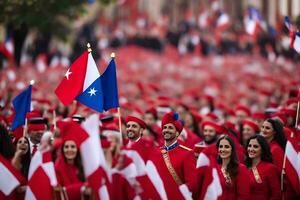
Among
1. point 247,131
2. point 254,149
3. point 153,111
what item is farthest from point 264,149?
point 153,111

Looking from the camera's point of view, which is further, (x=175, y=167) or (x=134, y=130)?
(x=134, y=130)

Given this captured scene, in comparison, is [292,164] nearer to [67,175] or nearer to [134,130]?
[134,130]

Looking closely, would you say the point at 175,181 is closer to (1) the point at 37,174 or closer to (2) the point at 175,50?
(1) the point at 37,174

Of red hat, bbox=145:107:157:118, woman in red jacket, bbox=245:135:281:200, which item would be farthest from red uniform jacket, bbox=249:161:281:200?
red hat, bbox=145:107:157:118

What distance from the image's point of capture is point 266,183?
568 inches

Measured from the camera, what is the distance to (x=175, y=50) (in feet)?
184

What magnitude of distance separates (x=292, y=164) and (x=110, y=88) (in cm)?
273

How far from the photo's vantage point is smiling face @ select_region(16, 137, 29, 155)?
13680mm

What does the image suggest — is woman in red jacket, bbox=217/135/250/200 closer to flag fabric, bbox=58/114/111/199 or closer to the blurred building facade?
flag fabric, bbox=58/114/111/199

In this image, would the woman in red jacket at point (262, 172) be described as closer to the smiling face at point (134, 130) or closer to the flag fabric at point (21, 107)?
the smiling face at point (134, 130)

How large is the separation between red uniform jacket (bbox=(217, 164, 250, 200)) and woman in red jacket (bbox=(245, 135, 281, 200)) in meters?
0.32

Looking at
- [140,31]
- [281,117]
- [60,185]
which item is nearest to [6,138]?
[60,185]

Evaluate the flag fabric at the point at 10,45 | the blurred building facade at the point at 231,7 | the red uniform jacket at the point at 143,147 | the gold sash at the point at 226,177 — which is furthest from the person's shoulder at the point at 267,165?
the blurred building facade at the point at 231,7

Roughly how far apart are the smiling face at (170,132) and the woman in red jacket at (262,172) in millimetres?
1019
